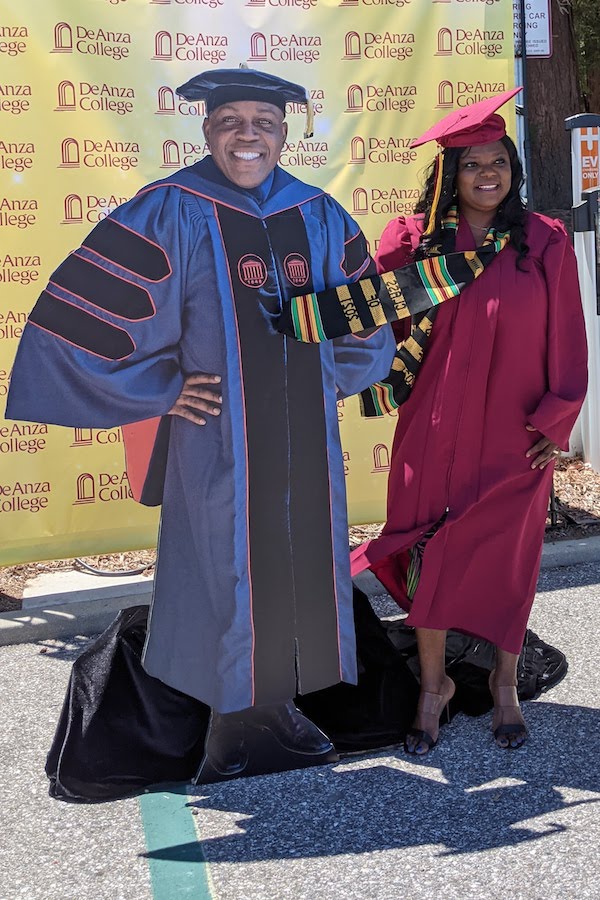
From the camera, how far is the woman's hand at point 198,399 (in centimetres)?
309

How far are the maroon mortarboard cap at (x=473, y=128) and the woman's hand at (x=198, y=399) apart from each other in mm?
983

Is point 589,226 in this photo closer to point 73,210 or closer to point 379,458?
point 379,458

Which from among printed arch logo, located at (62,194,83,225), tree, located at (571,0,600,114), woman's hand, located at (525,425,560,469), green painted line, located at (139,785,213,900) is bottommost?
green painted line, located at (139,785,213,900)

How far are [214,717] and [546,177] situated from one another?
453 centimetres

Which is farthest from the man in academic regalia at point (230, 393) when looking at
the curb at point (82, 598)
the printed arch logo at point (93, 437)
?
the printed arch logo at point (93, 437)

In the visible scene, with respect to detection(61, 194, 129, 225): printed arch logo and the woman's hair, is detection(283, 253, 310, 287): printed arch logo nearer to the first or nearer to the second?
the woman's hair

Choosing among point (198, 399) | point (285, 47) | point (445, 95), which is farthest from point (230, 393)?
point (445, 95)

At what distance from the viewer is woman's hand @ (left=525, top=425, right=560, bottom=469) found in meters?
3.37

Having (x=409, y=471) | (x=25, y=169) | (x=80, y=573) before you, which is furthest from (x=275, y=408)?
(x=80, y=573)

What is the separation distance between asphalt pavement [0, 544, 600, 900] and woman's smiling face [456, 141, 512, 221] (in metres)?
1.68

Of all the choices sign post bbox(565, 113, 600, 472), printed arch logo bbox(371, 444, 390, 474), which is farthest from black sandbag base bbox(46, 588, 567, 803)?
sign post bbox(565, 113, 600, 472)

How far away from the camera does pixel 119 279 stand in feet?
9.96

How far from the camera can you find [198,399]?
3.10m

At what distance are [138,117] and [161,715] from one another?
2.63m
